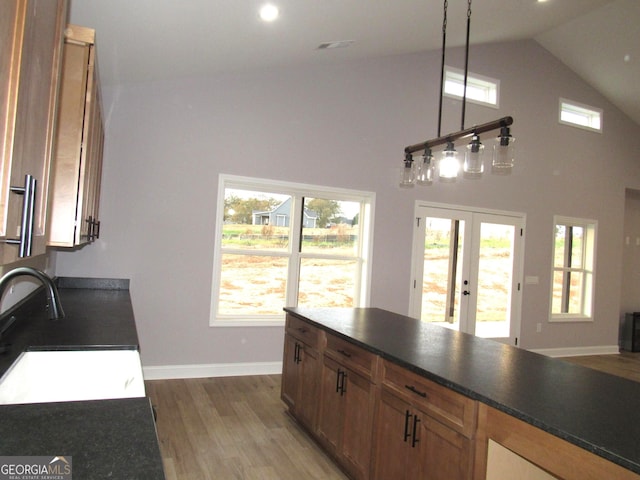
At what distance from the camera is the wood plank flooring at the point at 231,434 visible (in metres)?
2.67

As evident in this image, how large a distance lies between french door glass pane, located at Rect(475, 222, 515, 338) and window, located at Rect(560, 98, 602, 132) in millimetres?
2049

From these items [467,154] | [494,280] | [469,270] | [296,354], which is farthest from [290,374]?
[494,280]

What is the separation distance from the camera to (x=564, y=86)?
6.71 m

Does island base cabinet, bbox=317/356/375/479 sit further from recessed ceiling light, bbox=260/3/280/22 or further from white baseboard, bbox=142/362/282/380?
recessed ceiling light, bbox=260/3/280/22

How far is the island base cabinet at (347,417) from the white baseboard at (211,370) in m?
1.90

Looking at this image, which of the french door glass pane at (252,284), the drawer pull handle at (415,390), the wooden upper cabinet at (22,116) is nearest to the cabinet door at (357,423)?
the drawer pull handle at (415,390)

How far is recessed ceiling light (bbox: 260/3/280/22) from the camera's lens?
3.07 m

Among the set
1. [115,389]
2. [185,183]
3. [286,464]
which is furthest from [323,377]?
[185,183]

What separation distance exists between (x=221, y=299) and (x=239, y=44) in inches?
98.9

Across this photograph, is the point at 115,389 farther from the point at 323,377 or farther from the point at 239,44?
the point at 239,44

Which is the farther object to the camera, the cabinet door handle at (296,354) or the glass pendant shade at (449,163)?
the cabinet door handle at (296,354)

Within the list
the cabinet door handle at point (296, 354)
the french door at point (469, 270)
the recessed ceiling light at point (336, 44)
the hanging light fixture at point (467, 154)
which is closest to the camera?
the hanging light fixture at point (467, 154)

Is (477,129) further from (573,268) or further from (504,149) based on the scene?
(573,268)

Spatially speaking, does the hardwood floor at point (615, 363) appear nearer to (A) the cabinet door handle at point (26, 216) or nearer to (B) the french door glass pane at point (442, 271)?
(B) the french door glass pane at point (442, 271)
